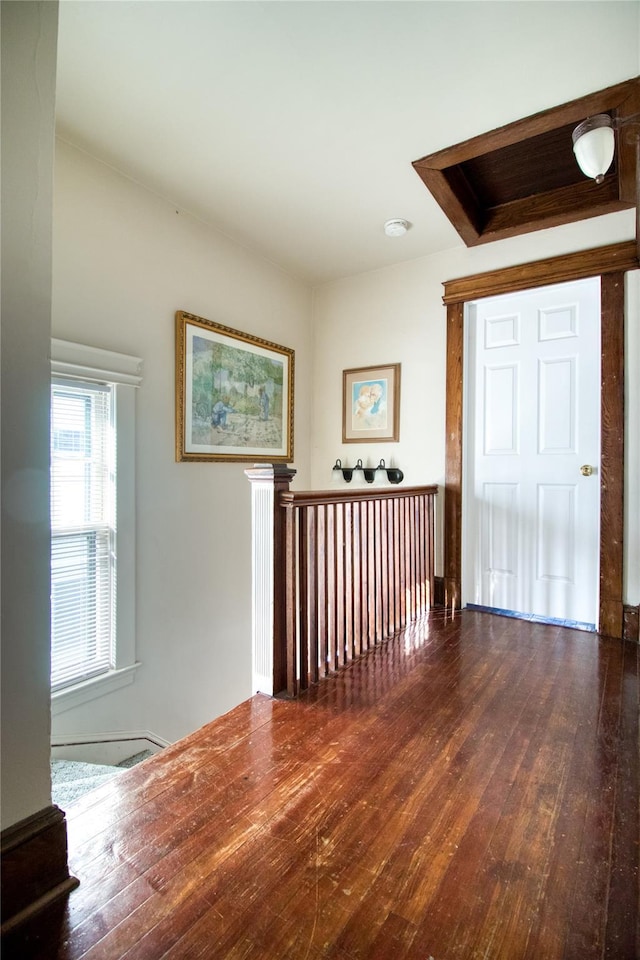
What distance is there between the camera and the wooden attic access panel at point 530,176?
6.25 ft

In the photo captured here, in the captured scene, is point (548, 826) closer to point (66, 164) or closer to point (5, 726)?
point (5, 726)

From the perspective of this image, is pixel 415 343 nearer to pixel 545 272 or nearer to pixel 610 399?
pixel 545 272

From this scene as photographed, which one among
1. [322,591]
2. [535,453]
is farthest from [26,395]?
[535,453]

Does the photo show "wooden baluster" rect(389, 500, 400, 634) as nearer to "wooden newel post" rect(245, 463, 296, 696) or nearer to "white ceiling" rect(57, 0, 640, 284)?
→ "wooden newel post" rect(245, 463, 296, 696)

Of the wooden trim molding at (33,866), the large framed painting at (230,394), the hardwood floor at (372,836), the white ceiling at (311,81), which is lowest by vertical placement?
the hardwood floor at (372,836)

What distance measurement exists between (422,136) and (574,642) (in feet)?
8.73

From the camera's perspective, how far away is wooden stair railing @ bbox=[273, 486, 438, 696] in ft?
6.17

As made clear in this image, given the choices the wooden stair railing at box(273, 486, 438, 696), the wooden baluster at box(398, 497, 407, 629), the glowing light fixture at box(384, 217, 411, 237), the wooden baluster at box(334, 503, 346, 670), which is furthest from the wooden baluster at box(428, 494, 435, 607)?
the glowing light fixture at box(384, 217, 411, 237)

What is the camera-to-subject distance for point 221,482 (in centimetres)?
295

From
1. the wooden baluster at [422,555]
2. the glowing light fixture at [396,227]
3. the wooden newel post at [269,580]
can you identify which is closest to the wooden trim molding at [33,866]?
the wooden newel post at [269,580]

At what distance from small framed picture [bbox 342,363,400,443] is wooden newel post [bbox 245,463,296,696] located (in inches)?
65.3

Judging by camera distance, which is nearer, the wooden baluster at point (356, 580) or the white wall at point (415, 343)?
the wooden baluster at point (356, 580)

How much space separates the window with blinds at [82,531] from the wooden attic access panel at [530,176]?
2.08m

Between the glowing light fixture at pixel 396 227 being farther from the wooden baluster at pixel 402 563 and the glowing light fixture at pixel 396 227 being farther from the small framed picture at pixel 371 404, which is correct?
the wooden baluster at pixel 402 563
